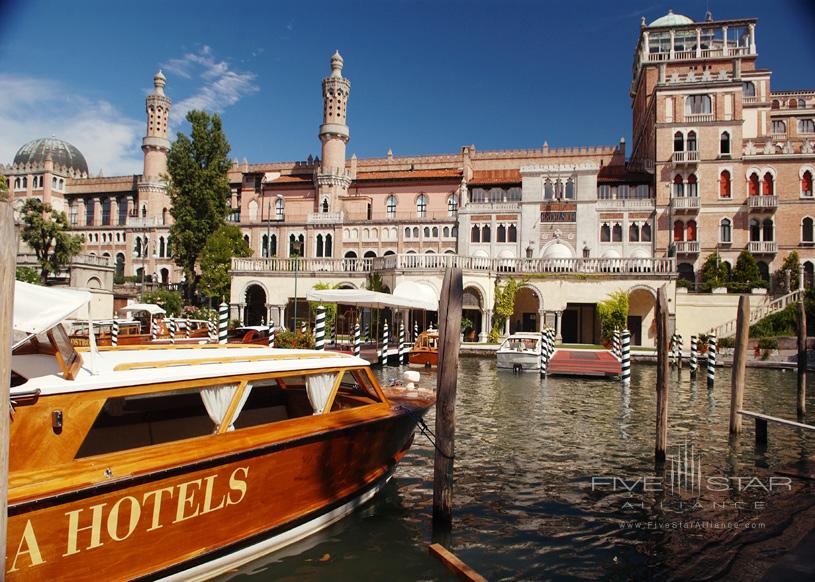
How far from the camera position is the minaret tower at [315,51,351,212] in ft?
165

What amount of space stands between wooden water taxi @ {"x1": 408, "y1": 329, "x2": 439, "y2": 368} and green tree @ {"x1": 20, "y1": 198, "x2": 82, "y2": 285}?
2423 cm

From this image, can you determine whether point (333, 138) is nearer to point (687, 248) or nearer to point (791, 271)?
point (687, 248)

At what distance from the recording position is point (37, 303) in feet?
18.6

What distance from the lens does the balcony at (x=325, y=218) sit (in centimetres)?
4906

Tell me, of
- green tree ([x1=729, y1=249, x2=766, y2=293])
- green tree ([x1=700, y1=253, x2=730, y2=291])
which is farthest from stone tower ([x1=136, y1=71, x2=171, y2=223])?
green tree ([x1=729, y1=249, x2=766, y2=293])

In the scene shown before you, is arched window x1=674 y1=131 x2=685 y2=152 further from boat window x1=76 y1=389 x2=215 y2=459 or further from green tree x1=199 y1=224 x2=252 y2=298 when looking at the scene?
boat window x1=76 y1=389 x2=215 y2=459

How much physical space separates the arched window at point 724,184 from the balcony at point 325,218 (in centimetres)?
2853

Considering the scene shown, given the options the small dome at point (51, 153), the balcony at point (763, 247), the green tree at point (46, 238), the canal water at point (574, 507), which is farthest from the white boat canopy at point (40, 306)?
the small dome at point (51, 153)

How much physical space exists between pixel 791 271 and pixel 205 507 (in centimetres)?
4201

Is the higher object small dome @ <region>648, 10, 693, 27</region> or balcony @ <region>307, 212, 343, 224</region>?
small dome @ <region>648, 10, 693, 27</region>

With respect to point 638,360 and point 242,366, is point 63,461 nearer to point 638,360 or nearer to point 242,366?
point 242,366

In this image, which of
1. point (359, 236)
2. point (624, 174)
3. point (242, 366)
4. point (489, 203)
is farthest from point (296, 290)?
point (242, 366)

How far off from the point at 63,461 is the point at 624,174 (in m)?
45.6

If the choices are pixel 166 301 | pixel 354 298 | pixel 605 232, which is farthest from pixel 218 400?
pixel 605 232
